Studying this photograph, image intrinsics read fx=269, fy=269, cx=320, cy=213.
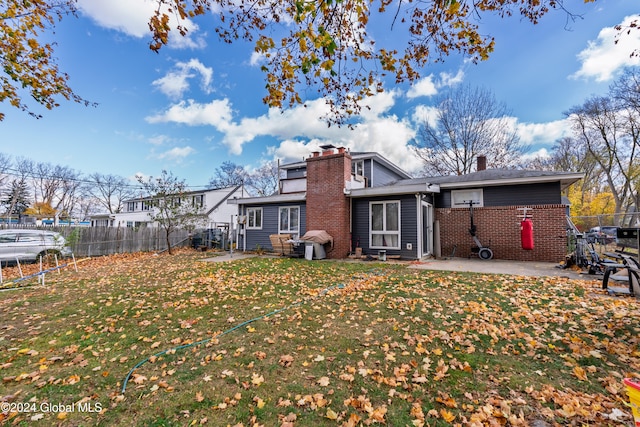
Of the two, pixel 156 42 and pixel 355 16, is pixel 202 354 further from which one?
pixel 355 16

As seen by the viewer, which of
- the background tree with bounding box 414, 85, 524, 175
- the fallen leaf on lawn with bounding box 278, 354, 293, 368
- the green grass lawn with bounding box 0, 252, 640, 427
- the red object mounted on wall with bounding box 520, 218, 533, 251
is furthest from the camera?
the background tree with bounding box 414, 85, 524, 175

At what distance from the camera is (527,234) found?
10.1 m

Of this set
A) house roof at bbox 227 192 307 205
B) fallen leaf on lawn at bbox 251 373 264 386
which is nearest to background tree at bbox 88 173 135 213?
house roof at bbox 227 192 307 205

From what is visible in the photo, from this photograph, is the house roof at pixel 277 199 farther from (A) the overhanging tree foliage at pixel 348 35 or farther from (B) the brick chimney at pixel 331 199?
(A) the overhanging tree foliage at pixel 348 35

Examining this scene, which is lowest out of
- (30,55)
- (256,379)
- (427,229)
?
(256,379)

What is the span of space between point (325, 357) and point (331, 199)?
9426 millimetres

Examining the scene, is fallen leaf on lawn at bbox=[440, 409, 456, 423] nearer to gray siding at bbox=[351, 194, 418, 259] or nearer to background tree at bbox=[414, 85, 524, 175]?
gray siding at bbox=[351, 194, 418, 259]

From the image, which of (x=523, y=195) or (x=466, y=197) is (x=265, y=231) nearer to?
(x=466, y=197)

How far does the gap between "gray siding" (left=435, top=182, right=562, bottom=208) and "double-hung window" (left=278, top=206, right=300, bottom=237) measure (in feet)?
29.1

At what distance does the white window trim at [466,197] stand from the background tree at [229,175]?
34784 mm

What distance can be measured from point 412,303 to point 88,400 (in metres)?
4.83

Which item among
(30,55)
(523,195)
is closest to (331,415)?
(30,55)

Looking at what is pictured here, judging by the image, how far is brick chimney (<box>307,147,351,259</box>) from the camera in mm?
12211

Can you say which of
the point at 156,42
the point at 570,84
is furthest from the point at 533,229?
the point at 156,42
